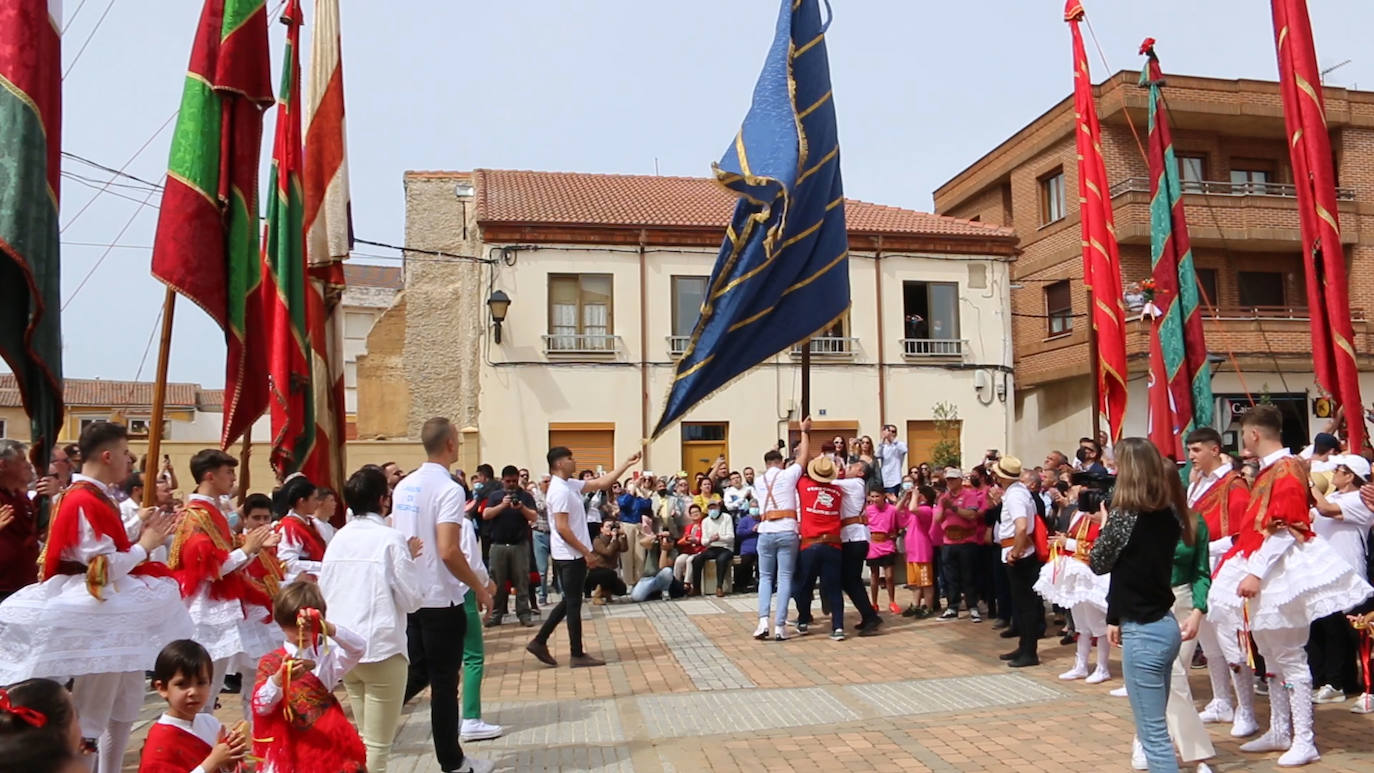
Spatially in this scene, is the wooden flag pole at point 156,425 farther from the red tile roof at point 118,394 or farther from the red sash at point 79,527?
the red tile roof at point 118,394

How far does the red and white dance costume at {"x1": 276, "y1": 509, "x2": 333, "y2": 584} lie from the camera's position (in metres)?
6.96

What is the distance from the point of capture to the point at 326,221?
8492 mm

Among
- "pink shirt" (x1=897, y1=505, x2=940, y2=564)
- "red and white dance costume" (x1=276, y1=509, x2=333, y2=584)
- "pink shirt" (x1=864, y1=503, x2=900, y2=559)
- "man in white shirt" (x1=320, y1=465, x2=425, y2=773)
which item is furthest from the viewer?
"pink shirt" (x1=864, y1=503, x2=900, y2=559)

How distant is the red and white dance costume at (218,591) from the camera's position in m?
6.05

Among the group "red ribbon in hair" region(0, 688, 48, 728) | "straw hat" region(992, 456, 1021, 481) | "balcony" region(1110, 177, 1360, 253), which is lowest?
"red ribbon in hair" region(0, 688, 48, 728)

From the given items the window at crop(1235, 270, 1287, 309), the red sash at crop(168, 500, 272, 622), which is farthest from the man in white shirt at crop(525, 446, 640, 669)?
the window at crop(1235, 270, 1287, 309)

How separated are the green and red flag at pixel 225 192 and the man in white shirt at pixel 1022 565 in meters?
6.17

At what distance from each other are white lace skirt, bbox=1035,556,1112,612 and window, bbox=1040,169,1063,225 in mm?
21050

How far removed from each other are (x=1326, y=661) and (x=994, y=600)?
13.8 ft

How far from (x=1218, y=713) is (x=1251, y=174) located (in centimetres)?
2405

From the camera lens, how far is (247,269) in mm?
6418

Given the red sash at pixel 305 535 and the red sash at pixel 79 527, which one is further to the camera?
the red sash at pixel 305 535

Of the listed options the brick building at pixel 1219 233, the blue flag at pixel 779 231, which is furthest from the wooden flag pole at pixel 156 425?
the brick building at pixel 1219 233

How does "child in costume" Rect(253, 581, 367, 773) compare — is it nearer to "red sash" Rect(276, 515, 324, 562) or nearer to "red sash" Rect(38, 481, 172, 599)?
"red sash" Rect(38, 481, 172, 599)
